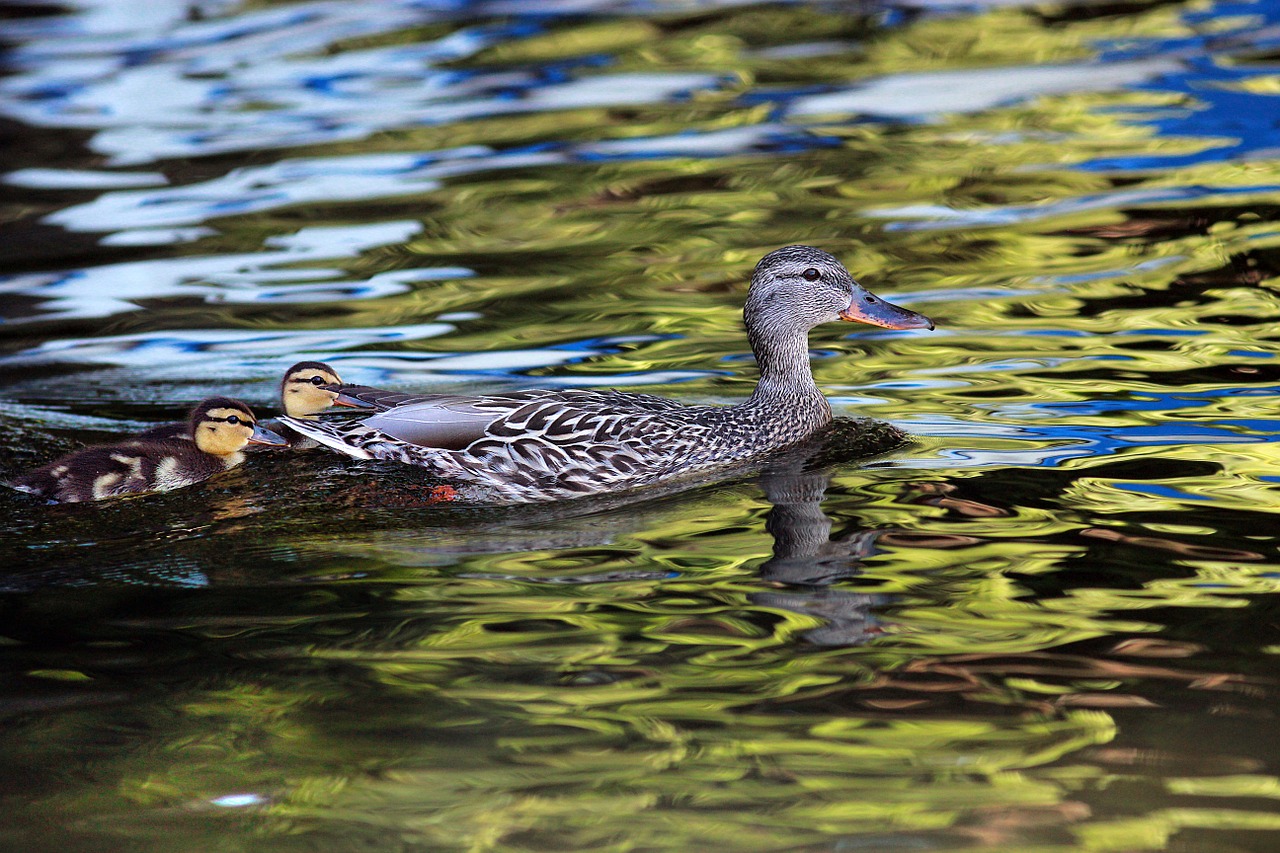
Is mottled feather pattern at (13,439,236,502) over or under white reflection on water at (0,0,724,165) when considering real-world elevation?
under

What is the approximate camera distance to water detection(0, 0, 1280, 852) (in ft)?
13.2

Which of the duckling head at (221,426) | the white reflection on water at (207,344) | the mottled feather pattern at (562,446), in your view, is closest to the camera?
the mottled feather pattern at (562,446)

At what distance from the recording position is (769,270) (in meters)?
7.38

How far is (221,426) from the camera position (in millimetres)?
6844

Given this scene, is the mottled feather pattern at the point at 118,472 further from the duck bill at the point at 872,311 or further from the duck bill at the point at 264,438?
the duck bill at the point at 872,311

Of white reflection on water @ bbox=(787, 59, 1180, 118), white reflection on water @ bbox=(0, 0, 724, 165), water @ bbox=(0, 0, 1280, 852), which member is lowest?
water @ bbox=(0, 0, 1280, 852)

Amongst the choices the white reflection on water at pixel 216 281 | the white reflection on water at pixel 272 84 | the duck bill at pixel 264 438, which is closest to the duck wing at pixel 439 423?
the duck bill at pixel 264 438

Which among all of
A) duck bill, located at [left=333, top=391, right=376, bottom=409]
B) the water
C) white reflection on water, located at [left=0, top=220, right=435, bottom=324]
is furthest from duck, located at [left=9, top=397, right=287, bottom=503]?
white reflection on water, located at [left=0, top=220, right=435, bottom=324]

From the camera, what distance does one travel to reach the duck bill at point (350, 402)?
695 centimetres

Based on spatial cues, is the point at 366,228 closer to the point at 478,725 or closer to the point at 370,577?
the point at 370,577

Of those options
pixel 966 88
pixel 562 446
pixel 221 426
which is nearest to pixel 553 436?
A: pixel 562 446

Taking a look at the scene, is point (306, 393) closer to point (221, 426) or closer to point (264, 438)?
point (264, 438)

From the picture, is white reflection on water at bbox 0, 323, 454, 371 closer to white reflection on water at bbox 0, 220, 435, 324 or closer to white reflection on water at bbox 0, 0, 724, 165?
white reflection on water at bbox 0, 220, 435, 324

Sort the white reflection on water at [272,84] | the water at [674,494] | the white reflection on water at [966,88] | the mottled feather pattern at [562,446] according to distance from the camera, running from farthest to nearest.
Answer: the white reflection on water at [272,84], the white reflection on water at [966,88], the mottled feather pattern at [562,446], the water at [674,494]
